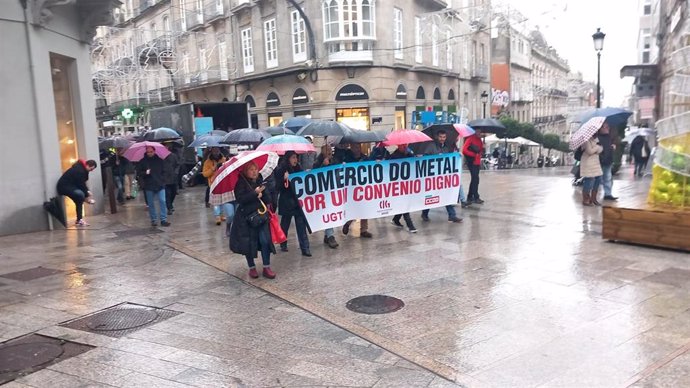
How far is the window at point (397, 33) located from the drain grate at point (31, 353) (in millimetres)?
24962

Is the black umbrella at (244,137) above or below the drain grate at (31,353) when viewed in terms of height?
above

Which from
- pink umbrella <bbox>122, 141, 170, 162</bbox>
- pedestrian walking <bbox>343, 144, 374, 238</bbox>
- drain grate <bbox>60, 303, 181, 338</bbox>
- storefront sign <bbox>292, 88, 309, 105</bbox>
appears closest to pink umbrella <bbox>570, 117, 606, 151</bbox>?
pedestrian walking <bbox>343, 144, 374, 238</bbox>

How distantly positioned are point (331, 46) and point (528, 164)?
20.6m

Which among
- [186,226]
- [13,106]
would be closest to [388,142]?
[186,226]

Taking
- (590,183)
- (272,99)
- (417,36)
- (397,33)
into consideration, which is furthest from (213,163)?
(417,36)

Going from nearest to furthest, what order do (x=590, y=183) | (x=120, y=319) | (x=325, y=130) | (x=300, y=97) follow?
(x=120, y=319)
(x=325, y=130)
(x=590, y=183)
(x=300, y=97)

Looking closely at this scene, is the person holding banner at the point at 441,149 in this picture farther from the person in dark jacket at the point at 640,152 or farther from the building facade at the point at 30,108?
the person in dark jacket at the point at 640,152

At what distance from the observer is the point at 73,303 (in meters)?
6.34

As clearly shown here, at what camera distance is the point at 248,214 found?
6789mm

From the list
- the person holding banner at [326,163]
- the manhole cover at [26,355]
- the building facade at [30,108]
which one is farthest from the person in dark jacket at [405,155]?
the building facade at [30,108]

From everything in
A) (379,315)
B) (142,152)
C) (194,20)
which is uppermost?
(194,20)

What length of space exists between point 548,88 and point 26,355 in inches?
2779

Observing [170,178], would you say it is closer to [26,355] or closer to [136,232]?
[136,232]

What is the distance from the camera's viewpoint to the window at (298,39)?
27058 millimetres
